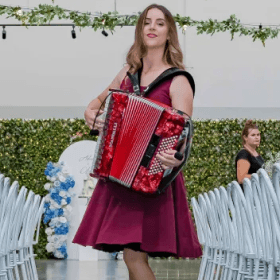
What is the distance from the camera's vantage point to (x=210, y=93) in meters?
12.4

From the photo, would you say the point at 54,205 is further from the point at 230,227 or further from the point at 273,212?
the point at 273,212

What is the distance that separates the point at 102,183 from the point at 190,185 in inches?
288

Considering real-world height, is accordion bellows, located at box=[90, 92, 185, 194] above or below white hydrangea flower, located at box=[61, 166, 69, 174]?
above

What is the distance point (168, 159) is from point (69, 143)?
302 inches

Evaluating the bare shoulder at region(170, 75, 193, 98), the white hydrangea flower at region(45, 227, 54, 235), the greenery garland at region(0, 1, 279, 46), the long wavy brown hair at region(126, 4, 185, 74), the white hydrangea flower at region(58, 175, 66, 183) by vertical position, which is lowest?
the white hydrangea flower at region(45, 227, 54, 235)

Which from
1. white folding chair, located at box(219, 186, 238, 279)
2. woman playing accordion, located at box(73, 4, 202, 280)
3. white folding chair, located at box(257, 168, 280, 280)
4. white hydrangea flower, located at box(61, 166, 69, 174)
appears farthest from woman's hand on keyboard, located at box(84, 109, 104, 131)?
white hydrangea flower, located at box(61, 166, 69, 174)

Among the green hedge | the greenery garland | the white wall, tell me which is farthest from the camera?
the white wall

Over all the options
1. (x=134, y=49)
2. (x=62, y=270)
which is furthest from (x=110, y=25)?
(x=134, y=49)

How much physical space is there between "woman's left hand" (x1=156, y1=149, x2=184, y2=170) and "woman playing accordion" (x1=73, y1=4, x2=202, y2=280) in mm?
13

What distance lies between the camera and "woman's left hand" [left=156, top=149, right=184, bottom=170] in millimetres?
3105

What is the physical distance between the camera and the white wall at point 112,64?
40.1ft

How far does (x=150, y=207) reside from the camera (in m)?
3.37

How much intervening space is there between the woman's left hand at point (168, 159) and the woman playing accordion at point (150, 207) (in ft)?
0.04

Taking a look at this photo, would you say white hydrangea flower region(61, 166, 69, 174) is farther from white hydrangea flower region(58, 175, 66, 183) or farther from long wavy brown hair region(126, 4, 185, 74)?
long wavy brown hair region(126, 4, 185, 74)
